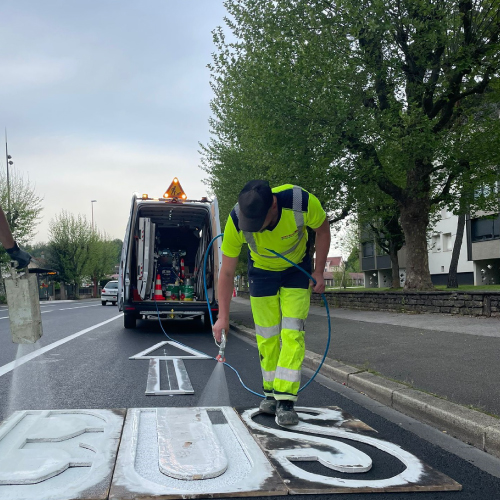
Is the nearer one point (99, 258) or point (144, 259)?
point (144, 259)

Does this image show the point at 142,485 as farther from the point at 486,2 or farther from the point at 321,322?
the point at 486,2

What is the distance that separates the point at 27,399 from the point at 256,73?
37.9ft

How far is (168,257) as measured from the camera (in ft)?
44.4

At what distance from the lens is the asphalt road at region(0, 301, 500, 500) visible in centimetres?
319

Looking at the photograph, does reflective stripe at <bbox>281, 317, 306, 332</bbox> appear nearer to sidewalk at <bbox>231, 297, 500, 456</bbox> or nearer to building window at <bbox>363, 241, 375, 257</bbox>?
sidewalk at <bbox>231, 297, 500, 456</bbox>

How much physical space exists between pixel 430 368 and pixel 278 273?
8.66 feet

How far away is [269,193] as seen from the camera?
3.83 m

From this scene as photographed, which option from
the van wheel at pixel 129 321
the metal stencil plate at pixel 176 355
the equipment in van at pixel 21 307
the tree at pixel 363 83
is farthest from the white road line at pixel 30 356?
the tree at pixel 363 83

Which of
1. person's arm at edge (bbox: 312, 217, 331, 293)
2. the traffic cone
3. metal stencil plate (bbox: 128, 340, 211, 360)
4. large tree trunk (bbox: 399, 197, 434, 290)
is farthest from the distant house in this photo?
person's arm at edge (bbox: 312, 217, 331, 293)

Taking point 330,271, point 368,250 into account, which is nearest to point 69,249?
point 368,250

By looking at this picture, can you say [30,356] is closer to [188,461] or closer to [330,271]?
[188,461]

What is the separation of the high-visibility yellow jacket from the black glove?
1.58m

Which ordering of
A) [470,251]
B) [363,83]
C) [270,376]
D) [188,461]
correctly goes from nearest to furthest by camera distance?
[188,461], [270,376], [363,83], [470,251]

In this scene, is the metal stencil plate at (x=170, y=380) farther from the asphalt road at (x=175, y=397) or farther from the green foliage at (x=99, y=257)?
the green foliage at (x=99, y=257)
